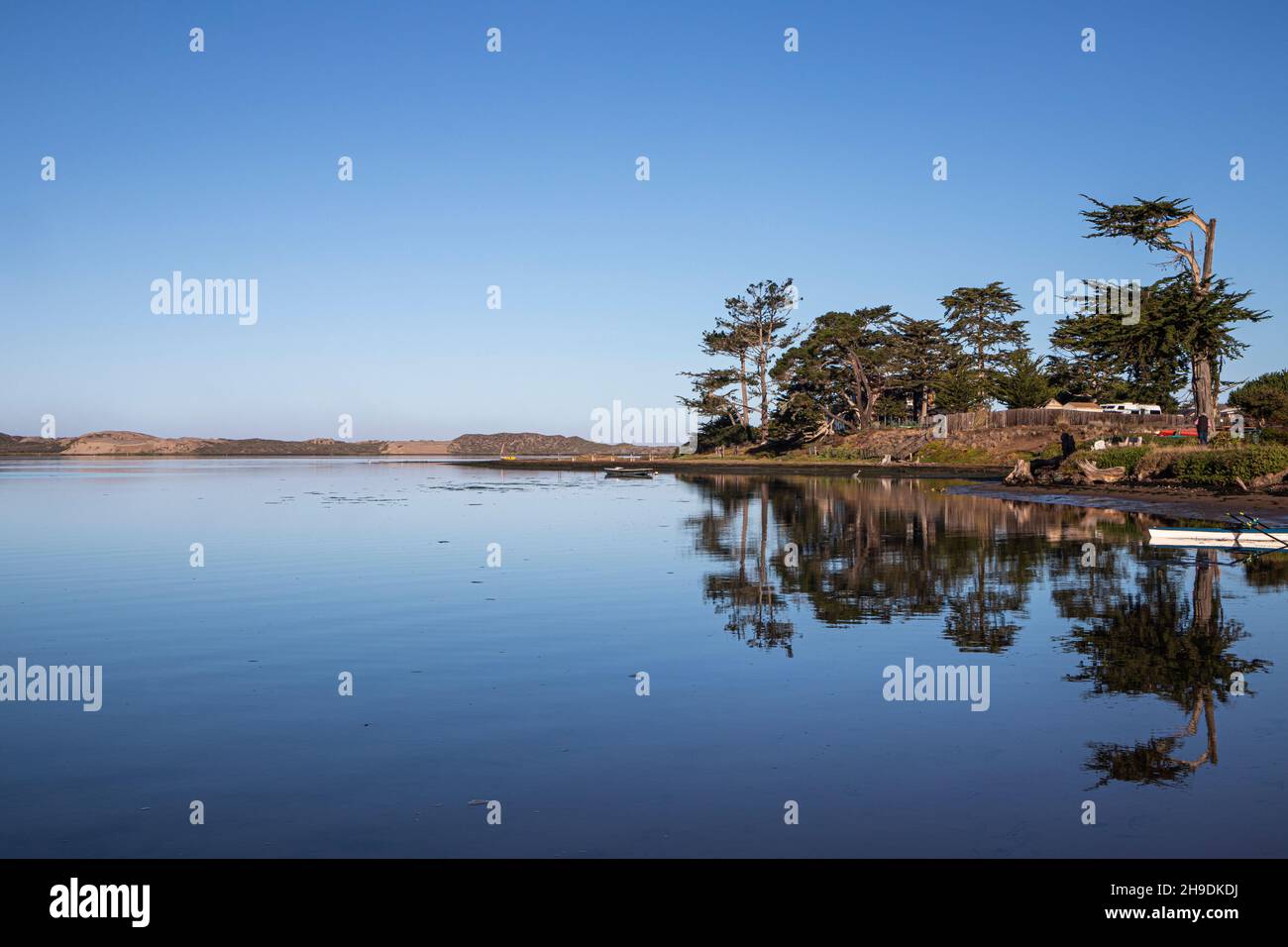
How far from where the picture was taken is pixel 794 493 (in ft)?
182

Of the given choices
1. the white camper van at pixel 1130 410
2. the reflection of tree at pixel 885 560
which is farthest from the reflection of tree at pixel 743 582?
the white camper van at pixel 1130 410

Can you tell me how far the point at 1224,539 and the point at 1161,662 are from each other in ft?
49.7

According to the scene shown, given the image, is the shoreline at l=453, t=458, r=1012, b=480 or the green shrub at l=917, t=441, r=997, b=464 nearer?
the shoreline at l=453, t=458, r=1012, b=480

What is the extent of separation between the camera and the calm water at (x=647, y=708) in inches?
285

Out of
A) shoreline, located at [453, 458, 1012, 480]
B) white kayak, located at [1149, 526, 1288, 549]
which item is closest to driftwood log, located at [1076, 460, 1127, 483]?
shoreline, located at [453, 458, 1012, 480]

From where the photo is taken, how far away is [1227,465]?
1510 inches

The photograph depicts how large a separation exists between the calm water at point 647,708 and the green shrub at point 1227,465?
1538cm

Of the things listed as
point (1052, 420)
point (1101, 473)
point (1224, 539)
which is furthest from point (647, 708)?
point (1052, 420)

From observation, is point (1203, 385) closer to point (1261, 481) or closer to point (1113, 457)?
point (1113, 457)

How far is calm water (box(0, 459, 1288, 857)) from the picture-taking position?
724 centimetres

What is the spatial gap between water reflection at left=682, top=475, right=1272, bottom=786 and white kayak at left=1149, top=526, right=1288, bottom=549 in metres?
0.46

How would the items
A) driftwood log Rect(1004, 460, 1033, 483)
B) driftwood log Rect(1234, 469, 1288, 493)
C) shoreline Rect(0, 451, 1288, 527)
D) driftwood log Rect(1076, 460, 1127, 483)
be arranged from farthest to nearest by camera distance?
driftwood log Rect(1004, 460, 1033, 483), driftwood log Rect(1076, 460, 1127, 483), driftwood log Rect(1234, 469, 1288, 493), shoreline Rect(0, 451, 1288, 527)

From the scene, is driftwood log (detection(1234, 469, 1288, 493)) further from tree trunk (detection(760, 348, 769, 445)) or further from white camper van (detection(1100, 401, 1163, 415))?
tree trunk (detection(760, 348, 769, 445))
